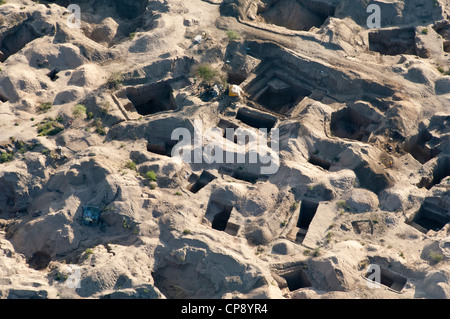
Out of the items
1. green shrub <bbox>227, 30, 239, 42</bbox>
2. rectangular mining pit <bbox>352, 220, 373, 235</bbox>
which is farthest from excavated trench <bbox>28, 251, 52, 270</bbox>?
green shrub <bbox>227, 30, 239, 42</bbox>

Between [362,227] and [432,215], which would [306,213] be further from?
[432,215]

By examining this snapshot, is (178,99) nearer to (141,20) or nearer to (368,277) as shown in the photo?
(141,20)

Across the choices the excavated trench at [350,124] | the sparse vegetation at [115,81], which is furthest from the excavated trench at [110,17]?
the excavated trench at [350,124]

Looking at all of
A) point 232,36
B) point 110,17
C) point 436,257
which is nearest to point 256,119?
point 232,36

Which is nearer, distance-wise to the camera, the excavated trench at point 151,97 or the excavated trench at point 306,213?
the excavated trench at point 306,213

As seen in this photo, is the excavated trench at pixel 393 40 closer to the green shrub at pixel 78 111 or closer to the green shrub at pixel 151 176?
the green shrub at pixel 151 176

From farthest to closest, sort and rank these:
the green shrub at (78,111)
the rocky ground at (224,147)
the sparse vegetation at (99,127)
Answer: the green shrub at (78,111) → the sparse vegetation at (99,127) → the rocky ground at (224,147)
